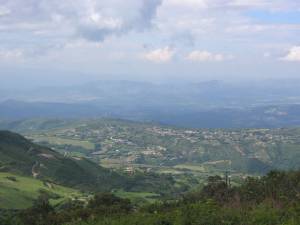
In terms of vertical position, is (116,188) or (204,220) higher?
(204,220)

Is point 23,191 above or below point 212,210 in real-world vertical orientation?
below

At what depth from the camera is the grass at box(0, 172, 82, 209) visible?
431ft

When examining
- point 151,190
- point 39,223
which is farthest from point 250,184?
point 151,190

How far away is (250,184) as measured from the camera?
103312 millimetres

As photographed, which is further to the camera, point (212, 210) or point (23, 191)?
point (23, 191)

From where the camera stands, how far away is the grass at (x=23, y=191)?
13127 centimetres

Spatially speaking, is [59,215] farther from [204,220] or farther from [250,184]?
[250,184]

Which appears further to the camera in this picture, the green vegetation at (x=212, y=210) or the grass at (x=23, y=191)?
the grass at (x=23, y=191)

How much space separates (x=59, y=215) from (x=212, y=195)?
109 ft

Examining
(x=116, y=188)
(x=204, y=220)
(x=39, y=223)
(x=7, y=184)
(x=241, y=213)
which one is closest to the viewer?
(x=204, y=220)

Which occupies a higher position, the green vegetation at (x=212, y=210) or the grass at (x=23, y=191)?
the green vegetation at (x=212, y=210)

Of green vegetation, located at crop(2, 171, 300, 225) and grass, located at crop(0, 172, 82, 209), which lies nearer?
green vegetation, located at crop(2, 171, 300, 225)

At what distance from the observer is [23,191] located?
5743 inches

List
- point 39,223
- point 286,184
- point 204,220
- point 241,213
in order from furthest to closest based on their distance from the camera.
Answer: point 286,184 → point 39,223 → point 241,213 → point 204,220
